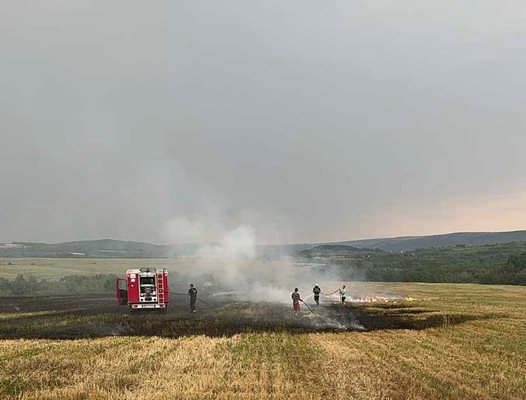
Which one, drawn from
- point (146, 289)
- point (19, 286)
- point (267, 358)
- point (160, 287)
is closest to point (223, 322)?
point (160, 287)

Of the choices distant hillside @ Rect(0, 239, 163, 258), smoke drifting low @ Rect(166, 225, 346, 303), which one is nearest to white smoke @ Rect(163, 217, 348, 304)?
smoke drifting low @ Rect(166, 225, 346, 303)

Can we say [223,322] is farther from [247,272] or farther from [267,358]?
[247,272]

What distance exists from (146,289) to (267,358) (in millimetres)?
26246

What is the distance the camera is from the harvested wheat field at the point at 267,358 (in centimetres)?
1529

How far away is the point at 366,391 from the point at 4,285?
89.5 meters

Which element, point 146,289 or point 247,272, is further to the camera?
point 247,272

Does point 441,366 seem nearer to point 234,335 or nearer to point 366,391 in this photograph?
point 366,391

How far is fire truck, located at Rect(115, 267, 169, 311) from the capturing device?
4438 cm

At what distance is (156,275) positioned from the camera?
45.3 meters

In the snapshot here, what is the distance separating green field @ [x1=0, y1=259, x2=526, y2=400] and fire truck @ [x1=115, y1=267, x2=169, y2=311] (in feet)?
25.1

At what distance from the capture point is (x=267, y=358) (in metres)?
20.5

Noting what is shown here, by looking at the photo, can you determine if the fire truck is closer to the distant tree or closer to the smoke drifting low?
the smoke drifting low

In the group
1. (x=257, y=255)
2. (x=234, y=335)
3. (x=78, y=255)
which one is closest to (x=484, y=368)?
(x=234, y=335)

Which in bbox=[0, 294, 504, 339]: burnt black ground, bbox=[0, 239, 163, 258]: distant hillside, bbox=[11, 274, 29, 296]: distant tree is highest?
bbox=[0, 239, 163, 258]: distant hillside
